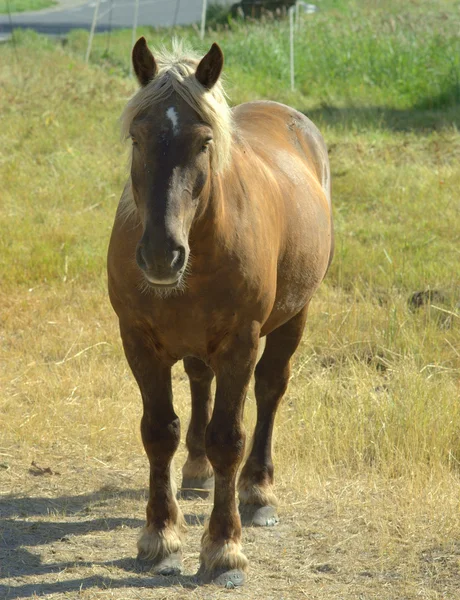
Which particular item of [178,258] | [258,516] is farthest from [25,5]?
[178,258]

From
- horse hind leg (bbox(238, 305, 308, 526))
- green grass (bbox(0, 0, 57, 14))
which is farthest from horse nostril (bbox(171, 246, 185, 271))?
green grass (bbox(0, 0, 57, 14))

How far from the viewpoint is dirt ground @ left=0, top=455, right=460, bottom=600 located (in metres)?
3.60

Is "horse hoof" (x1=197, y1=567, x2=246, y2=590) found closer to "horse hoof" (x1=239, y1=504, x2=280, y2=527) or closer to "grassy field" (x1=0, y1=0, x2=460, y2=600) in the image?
"grassy field" (x1=0, y1=0, x2=460, y2=600)

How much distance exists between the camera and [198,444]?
15.2ft

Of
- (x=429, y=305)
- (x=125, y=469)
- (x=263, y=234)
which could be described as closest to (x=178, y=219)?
(x=263, y=234)

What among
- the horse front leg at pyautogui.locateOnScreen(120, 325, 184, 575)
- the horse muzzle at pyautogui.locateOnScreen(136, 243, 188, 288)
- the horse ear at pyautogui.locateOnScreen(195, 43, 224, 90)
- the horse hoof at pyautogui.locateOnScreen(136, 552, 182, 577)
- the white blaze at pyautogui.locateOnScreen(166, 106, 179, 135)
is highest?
the horse ear at pyautogui.locateOnScreen(195, 43, 224, 90)

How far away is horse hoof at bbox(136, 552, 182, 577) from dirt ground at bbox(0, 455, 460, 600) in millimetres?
41

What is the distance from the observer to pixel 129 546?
400 centimetres

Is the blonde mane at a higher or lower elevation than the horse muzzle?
higher

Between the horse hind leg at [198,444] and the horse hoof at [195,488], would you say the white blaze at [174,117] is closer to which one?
the horse hind leg at [198,444]

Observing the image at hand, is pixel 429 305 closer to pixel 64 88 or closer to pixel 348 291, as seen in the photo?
pixel 348 291

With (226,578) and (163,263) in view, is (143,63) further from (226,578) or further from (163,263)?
(226,578)

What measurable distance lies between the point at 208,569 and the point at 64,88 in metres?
9.07

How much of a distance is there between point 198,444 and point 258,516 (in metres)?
0.53
